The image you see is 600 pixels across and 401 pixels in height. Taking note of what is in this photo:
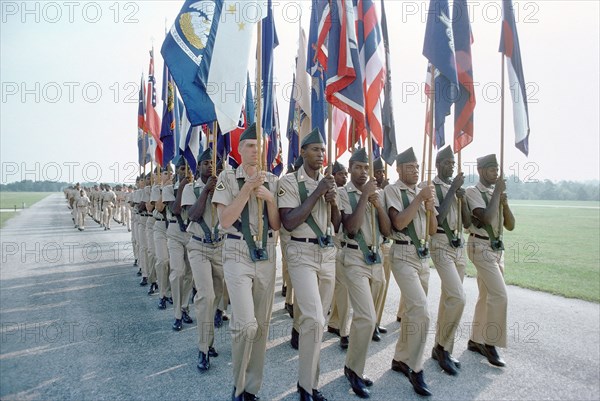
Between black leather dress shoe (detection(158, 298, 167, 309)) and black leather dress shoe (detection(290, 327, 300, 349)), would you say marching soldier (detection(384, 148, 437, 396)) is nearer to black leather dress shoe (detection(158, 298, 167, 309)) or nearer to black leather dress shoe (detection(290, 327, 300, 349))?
black leather dress shoe (detection(290, 327, 300, 349))

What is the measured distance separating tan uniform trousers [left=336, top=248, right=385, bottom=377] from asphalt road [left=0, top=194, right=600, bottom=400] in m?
0.38

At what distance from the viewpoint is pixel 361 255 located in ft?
15.6

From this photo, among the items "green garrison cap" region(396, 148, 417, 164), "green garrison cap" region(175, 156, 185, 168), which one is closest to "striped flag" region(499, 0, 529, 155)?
"green garrison cap" region(396, 148, 417, 164)

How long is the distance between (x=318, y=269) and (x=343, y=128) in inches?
133

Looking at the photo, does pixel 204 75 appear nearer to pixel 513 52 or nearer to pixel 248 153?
pixel 248 153

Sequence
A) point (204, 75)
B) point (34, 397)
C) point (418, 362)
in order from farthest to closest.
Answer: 1. point (204, 75)
2. point (418, 362)
3. point (34, 397)

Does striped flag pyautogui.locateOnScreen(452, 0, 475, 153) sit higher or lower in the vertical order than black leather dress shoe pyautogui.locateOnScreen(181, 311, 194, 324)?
higher

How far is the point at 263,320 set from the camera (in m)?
4.33

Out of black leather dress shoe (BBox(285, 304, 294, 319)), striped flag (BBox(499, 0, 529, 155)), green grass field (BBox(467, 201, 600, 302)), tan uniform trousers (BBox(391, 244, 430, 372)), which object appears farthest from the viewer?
green grass field (BBox(467, 201, 600, 302))

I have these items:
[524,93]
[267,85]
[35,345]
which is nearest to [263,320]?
[267,85]

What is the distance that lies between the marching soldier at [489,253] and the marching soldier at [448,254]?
18 cm

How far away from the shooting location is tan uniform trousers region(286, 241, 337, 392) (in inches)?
159

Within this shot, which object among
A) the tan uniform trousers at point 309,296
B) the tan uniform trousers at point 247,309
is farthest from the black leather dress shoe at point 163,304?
the tan uniform trousers at point 309,296

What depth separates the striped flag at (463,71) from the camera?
18.4ft
